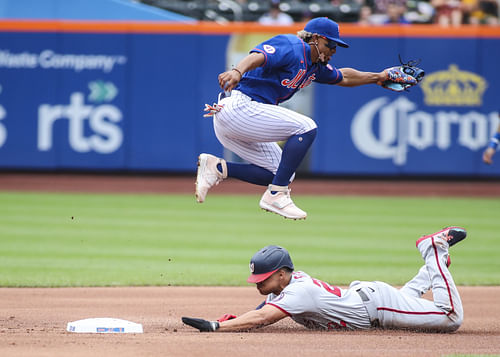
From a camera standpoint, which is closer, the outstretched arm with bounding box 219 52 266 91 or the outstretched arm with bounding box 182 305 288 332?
the outstretched arm with bounding box 219 52 266 91

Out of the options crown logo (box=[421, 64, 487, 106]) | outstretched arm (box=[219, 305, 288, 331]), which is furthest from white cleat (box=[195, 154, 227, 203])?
crown logo (box=[421, 64, 487, 106])

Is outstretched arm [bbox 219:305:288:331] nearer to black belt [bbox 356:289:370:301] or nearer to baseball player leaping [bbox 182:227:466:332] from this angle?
baseball player leaping [bbox 182:227:466:332]

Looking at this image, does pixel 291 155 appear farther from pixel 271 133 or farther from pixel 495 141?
pixel 495 141

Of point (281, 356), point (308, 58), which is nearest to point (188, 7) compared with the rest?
point (308, 58)

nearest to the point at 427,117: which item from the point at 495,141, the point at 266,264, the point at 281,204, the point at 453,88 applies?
the point at 453,88

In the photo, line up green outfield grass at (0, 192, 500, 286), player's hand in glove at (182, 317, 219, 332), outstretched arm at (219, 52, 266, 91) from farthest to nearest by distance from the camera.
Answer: green outfield grass at (0, 192, 500, 286) < player's hand in glove at (182, 317, 219, 332) < outstretched arm at (219, 52, 266, 91)
